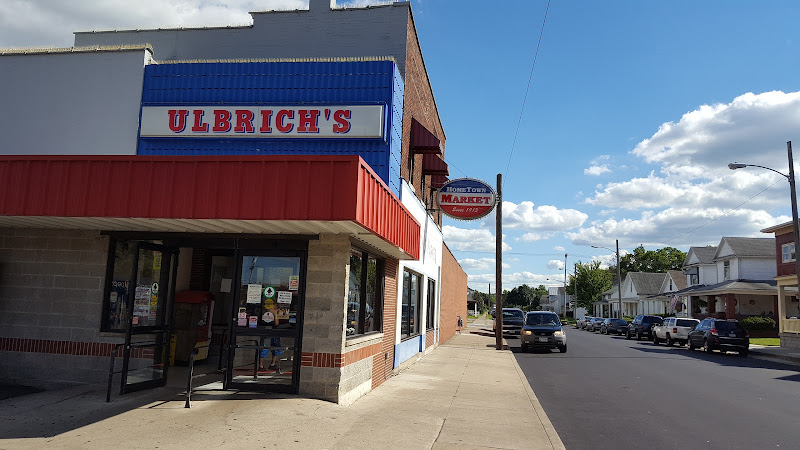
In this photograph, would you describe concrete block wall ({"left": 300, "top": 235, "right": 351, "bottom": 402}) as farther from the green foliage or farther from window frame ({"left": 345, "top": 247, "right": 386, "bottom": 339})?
the green foliage

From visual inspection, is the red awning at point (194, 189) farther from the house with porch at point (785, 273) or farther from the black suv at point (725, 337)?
the house with porch at point (785, 273)

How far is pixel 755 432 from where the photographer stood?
854cm

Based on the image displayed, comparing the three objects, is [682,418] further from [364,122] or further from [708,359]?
[708,359]

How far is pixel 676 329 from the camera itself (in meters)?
30.1

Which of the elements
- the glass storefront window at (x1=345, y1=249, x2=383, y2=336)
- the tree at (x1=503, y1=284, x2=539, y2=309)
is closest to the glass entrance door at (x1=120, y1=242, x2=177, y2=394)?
the glass storefront window at (x1=345, y1=249, x2=383, y2=336)

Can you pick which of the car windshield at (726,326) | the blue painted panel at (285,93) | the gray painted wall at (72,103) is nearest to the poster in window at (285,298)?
the blue painted panel at (285,93)

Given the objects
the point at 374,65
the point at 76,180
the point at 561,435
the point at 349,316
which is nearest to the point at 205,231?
the point at 76,180

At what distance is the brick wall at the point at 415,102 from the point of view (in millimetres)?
14081

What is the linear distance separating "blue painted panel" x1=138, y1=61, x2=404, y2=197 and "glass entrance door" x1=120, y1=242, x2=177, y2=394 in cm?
325

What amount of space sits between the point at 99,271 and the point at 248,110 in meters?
4.55

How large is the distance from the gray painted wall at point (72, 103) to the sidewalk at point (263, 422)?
5968mm

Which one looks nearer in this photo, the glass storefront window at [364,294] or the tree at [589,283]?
the glass storefront window at [364,294]

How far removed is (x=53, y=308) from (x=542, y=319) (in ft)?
64.1

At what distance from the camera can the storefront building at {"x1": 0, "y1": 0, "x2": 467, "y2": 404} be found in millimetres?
7566
